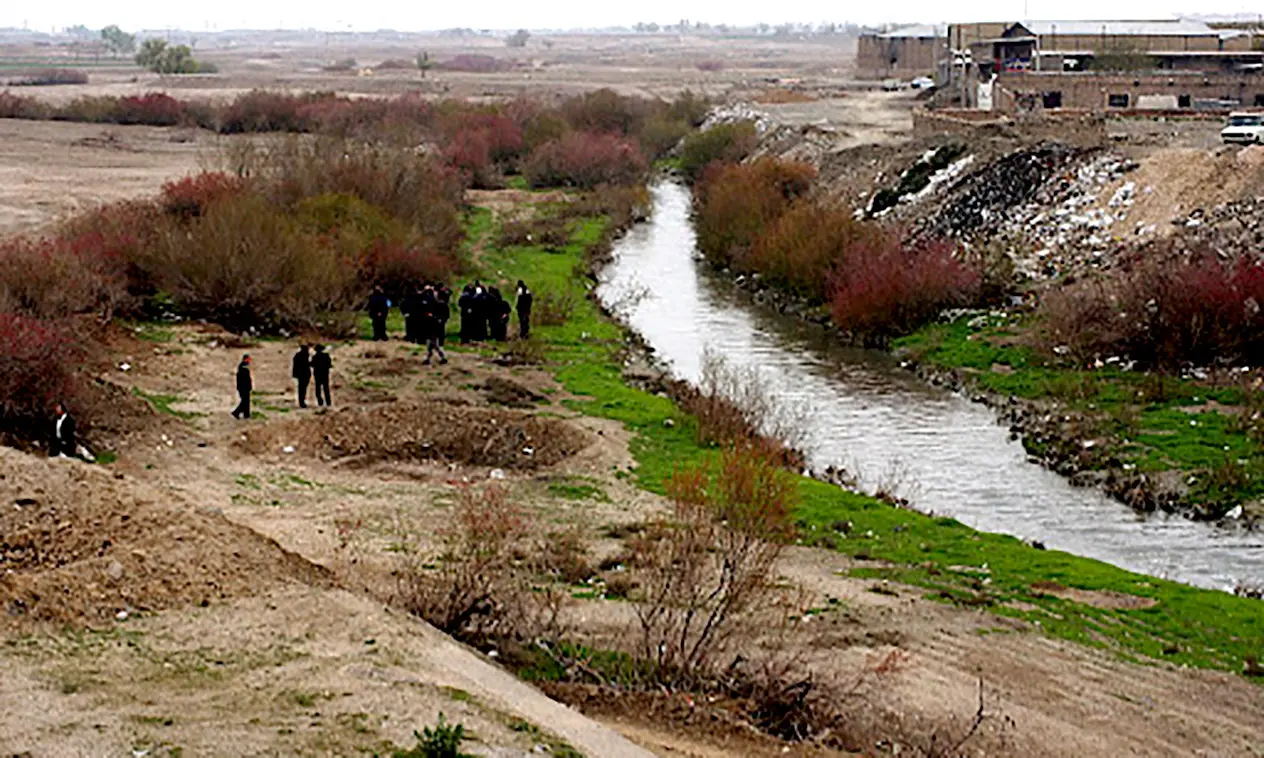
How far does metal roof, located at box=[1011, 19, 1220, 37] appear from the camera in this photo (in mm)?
83875

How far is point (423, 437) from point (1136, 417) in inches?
518

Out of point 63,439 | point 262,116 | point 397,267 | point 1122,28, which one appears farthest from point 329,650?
point 1122,28

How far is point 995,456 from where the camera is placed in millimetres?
28828

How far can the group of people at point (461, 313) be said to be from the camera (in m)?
33.1

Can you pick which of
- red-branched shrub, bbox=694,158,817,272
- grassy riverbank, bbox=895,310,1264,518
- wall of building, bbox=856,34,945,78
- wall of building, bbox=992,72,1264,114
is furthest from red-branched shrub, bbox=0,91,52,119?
grassy riverbank, bbox=895,310,1264,518

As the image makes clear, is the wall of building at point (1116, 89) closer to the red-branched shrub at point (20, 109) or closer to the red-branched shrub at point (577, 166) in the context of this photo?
the red-branched shrub at point (577, 166)

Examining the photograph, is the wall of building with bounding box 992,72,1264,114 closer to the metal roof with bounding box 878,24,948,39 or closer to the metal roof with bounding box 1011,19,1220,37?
the metal roof with bounding box 1011,19,1220,37

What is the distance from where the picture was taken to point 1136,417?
30.2 meters

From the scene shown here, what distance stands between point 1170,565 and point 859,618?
22.3 ft

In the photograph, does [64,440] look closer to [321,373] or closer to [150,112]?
[321,373]

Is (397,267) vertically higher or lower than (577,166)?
lower

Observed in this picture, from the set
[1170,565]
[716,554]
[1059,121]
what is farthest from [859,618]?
[1059,121]

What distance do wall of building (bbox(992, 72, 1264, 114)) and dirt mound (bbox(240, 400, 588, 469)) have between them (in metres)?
42.9

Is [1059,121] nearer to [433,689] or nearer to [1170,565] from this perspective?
[1170,565]
